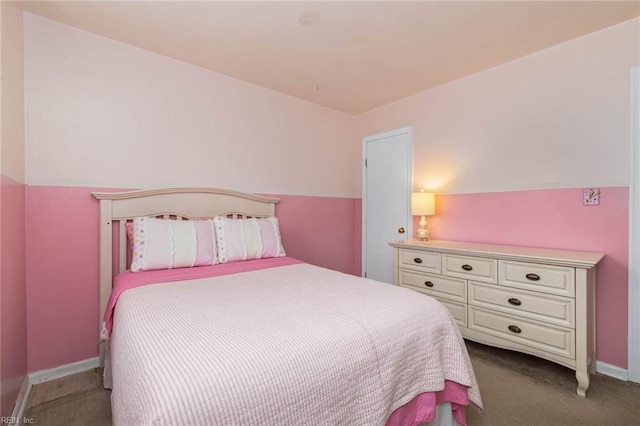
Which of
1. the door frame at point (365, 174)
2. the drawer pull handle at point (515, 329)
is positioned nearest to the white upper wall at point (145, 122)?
the door frame at point (365, 174)

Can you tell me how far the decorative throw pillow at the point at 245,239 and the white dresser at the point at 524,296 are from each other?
1.31 metres

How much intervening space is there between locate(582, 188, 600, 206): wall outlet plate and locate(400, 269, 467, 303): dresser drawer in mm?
1015

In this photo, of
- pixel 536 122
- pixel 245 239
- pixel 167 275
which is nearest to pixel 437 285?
pixel 536 122

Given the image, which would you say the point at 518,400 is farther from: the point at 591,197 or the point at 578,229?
the point at 591,197

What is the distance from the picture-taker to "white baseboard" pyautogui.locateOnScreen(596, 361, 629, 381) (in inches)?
77.9

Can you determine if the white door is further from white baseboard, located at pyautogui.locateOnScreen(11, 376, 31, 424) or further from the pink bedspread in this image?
white baseboard, located at pyautogui.locateOnScreen(11, 376, 31, 424)

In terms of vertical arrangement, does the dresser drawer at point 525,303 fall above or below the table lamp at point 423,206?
below

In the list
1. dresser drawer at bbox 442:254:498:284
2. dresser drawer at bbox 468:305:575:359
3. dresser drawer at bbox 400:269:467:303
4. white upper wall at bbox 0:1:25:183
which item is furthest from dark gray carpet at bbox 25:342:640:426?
white upper wall at bbox 0:1:25:183

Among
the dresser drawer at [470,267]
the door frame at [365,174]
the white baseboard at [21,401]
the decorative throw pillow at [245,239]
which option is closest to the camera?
the white baseboard at [21,401]

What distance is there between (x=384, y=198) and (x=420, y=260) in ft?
3.62

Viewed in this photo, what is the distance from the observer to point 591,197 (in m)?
2.12

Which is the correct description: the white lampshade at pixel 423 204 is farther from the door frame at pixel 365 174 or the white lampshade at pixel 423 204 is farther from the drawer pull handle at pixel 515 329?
the drawer pull handle at pixel 515 329

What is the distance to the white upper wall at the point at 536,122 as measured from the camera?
2.04 meters

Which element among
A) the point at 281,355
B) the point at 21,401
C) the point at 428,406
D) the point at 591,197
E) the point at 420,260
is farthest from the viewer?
the point at 420,260
